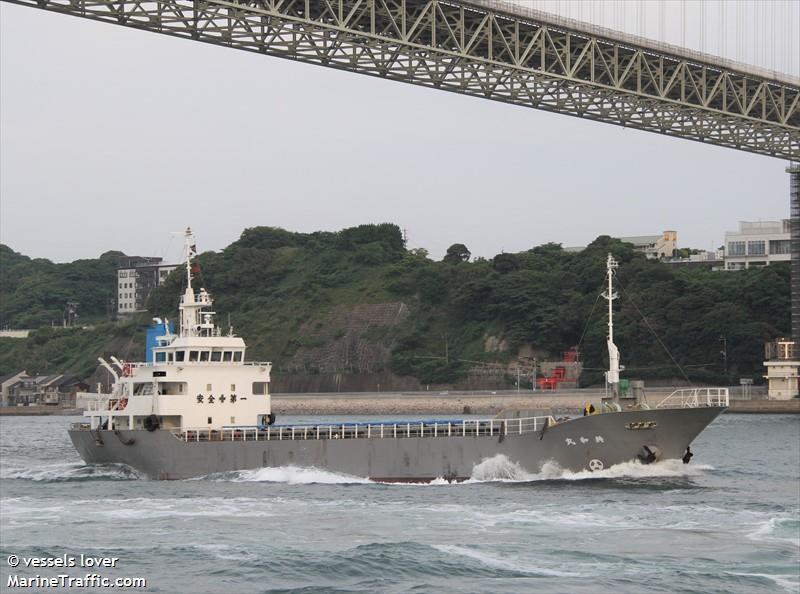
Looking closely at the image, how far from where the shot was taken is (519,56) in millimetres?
65688

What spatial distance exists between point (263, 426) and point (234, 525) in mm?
12289

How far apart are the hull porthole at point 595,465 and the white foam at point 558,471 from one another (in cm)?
9

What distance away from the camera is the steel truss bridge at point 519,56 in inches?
2138

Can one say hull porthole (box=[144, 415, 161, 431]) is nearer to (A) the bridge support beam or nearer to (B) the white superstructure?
(B) the white superstructure

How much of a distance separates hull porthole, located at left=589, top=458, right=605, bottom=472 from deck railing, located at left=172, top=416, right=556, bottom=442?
157cm

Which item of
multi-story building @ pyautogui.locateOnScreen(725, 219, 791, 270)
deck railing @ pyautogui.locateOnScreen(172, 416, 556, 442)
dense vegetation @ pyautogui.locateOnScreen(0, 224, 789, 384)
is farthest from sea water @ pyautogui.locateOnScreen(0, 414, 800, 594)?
multi-story building @ pyautogui.locateOnScreen(725, 219, 791, 270)

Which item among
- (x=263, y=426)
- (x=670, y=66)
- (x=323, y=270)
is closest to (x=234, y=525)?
(x=263, y=426)

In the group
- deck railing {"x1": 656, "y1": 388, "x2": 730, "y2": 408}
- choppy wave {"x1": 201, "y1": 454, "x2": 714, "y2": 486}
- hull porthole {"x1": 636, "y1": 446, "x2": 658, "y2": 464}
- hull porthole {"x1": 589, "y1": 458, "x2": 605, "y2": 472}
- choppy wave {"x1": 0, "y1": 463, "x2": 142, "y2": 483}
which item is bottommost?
choppy wave {"x1": 0, "y1": 463, "x2": 142, "y2": 483}

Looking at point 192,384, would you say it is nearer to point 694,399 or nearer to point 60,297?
point 694,399

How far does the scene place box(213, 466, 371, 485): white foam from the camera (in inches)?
1693

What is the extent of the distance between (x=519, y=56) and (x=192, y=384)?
87.2 feet

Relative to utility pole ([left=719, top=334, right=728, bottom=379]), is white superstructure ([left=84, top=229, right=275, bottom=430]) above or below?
below

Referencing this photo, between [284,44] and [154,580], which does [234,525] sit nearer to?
[154,580]

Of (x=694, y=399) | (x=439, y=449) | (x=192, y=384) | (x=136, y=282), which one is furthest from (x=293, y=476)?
(x=136, y=282)
